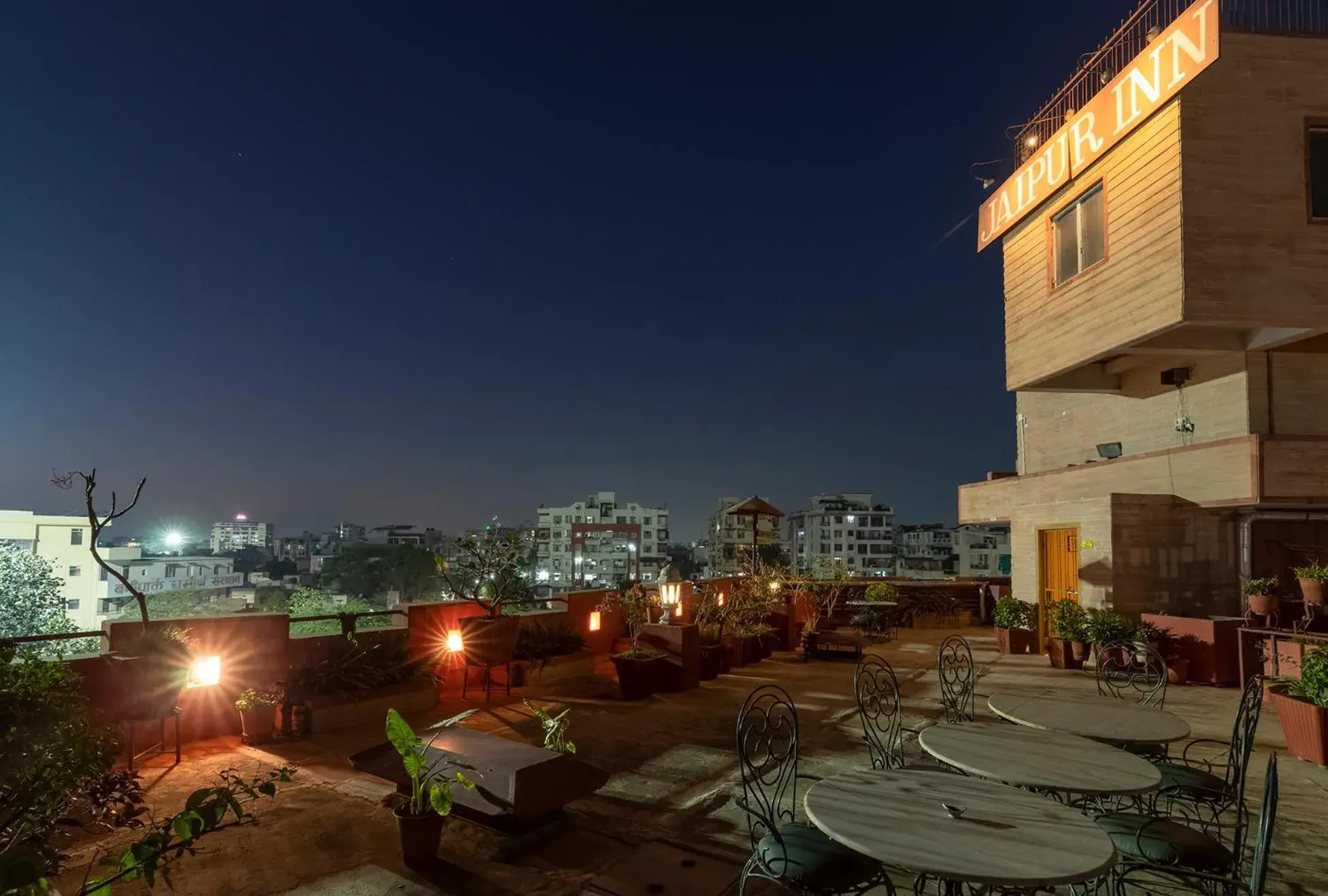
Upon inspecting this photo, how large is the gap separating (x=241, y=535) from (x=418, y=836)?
497 feet

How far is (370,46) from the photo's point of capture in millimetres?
15984

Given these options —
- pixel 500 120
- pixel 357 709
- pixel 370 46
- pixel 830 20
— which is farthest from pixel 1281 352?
pixel 500 120

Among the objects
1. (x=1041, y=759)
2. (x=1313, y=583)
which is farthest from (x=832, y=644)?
(x=1041, y=759)

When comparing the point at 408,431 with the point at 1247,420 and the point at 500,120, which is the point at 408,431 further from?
the point at 1247,420

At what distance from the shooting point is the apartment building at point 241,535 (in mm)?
119188

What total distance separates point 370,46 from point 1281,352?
1839cm

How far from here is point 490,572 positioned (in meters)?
8.27

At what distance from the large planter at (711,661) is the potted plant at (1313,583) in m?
6.89

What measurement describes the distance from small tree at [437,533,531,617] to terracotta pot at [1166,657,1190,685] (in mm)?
7986

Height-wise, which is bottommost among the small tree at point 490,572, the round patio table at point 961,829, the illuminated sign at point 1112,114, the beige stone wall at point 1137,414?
the round patio table at point 961,829

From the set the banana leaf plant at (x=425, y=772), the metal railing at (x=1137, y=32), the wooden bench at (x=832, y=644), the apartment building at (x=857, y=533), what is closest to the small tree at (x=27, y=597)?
the wooden bench at (x=832, y=644)

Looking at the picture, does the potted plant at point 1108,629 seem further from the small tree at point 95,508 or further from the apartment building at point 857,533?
the apartment building at point 857,533

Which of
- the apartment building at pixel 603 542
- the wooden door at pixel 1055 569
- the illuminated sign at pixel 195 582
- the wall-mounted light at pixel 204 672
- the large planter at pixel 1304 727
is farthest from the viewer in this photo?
the apartment building at pixel 603 542

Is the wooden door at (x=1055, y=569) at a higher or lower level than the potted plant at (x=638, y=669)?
higher
